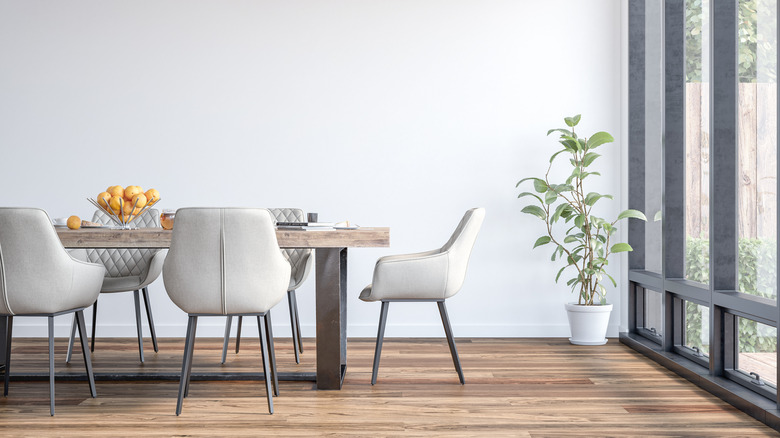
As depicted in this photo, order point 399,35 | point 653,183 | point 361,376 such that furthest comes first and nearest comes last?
point 399,35
point 653,183
point 361,376

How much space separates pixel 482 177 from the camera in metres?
4.21

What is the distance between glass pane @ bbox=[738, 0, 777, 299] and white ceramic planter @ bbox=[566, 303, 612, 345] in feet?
3.66

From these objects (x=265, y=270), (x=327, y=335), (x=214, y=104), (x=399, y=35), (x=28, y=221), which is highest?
(x=399, y=35)

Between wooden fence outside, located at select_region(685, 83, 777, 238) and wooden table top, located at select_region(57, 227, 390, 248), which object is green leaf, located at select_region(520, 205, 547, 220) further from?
wooden table top, located at select_region(57, 227, 390, 248)

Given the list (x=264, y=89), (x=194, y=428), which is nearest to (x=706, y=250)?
(x=194, y=428)

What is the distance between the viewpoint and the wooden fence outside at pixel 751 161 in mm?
2566

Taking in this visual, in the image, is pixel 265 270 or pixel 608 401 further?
pixel 608 401

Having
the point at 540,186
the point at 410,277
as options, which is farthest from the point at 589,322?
Answer: the point at 410,277

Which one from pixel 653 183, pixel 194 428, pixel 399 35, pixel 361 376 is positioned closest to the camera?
pixel 194 428

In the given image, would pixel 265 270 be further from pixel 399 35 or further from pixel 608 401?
pixel 399 35

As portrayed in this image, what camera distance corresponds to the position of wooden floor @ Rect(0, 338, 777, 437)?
2.30 metres

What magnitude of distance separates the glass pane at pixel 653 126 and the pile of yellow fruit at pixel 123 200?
9.16 feet

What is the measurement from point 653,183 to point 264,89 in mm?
2488

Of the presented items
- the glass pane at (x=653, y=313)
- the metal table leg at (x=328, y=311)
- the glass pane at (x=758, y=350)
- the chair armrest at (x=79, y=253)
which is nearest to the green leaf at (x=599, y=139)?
the glass pane at (x=653, y=313)
